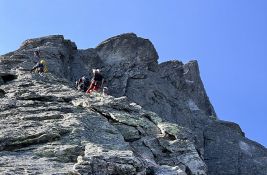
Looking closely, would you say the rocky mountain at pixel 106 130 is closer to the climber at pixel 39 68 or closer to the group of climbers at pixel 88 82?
the climber at pixel 39 68

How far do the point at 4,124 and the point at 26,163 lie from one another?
5.51 metres

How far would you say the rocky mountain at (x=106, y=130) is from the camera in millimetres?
19609

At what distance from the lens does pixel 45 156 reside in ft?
66.6

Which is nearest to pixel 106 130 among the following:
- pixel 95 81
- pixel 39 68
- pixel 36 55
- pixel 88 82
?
pixel 95 81

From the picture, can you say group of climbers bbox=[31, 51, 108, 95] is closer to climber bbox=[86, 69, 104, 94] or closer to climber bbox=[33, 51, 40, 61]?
climber bbox=[86, 69, 104, 94]

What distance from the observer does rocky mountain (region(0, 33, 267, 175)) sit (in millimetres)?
19609

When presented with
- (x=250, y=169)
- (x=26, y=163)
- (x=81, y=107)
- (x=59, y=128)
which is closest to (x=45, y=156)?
(x=26, y=163)

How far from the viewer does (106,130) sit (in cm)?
2502

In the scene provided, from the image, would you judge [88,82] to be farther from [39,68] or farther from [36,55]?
[36,55]

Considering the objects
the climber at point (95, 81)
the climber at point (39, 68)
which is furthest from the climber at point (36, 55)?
the climber at point (95, 81)

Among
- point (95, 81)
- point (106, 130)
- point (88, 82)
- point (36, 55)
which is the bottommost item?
point (106, 130)

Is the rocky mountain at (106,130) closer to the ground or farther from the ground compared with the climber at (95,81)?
closer to the ground

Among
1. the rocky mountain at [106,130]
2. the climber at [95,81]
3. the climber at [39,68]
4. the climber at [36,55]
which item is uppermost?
the climber at [36,55]

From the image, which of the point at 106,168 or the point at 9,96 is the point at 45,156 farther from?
the point at 9,96
